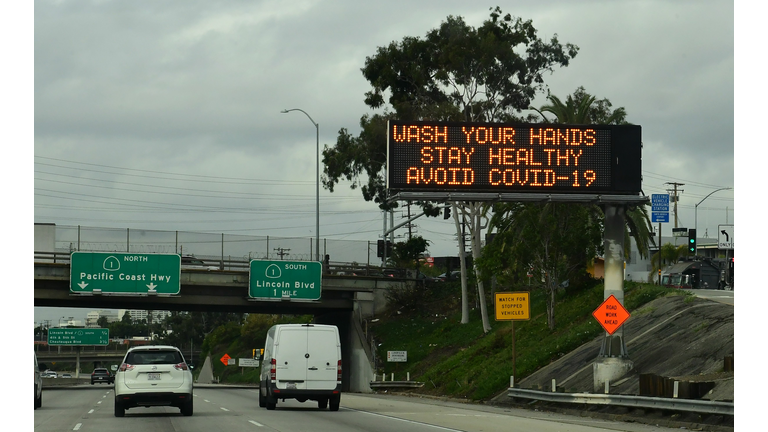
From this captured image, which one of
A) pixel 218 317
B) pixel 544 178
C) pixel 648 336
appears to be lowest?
pixel 218 317

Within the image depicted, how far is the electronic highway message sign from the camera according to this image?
2298cm

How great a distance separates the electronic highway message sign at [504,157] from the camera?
23.0 m

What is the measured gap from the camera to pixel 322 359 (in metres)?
25.4

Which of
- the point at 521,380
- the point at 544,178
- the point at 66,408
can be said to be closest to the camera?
the point at 544,178

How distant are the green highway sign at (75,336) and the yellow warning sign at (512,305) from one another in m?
70.6

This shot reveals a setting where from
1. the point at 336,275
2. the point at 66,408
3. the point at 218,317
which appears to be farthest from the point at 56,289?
the point at 218,317

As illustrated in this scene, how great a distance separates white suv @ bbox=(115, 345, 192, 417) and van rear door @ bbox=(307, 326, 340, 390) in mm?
3442

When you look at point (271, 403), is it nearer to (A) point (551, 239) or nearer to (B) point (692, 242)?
(A) point (551, 239)

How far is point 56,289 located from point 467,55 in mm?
23600

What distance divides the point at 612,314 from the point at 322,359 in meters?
8.01

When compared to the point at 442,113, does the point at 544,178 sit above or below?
below

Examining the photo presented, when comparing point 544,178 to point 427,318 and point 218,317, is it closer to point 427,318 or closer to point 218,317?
point 427,318

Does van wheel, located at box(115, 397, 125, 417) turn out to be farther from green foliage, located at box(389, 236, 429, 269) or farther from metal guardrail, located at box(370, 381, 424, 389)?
green foliage, located at box(389, 236, 429, 269)

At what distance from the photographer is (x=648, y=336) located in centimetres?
3020
